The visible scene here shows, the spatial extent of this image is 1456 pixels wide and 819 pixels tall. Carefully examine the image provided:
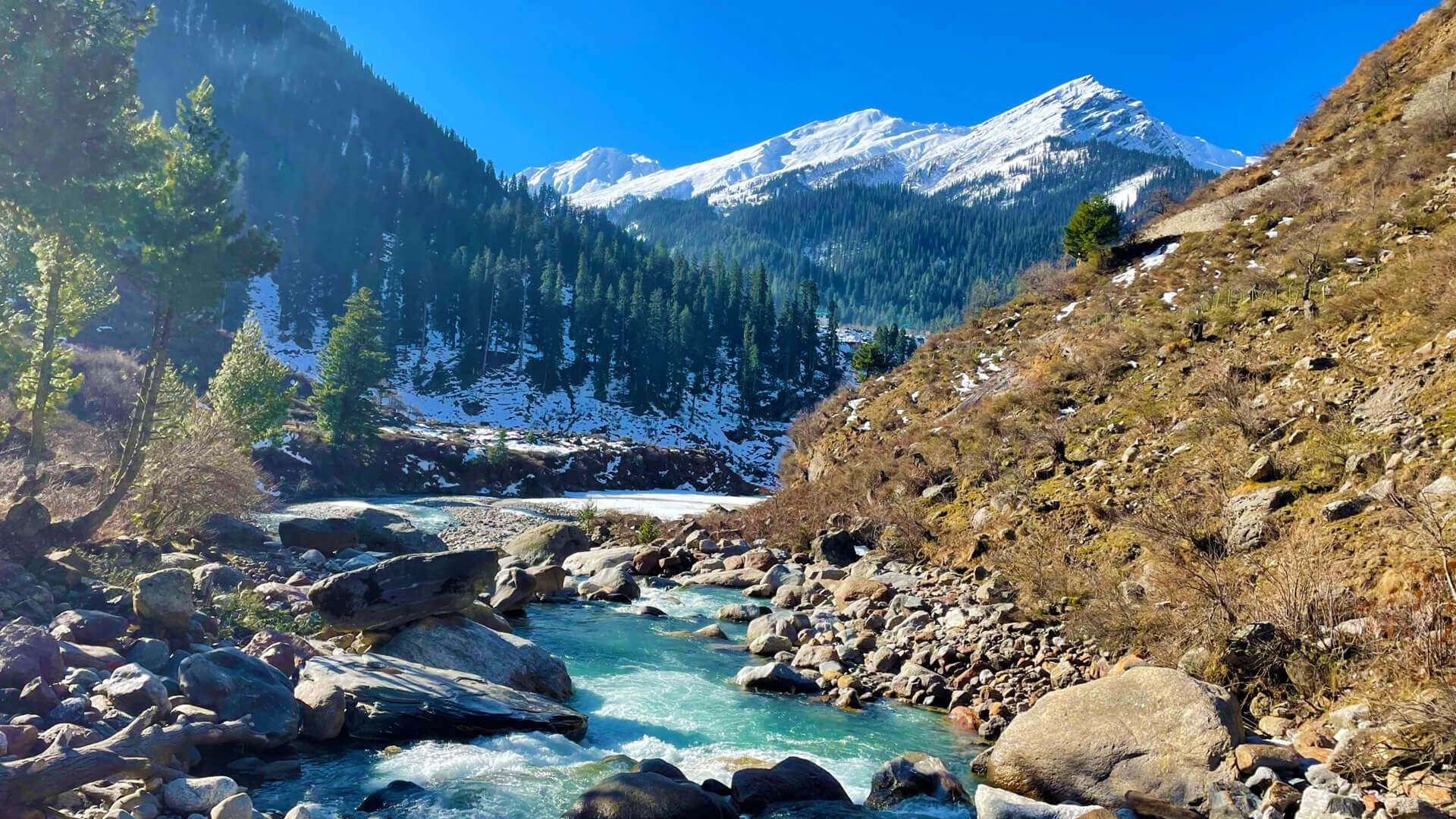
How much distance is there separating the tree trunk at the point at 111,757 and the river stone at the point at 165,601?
261cm

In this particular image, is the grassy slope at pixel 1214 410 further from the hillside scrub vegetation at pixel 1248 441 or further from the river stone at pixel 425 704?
the river stone at pixel 425 704

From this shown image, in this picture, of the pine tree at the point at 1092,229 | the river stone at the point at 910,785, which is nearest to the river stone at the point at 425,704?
the river stone at the point at 910,785

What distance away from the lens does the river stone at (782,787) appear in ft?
22.3

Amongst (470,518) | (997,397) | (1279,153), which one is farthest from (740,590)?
(1279,153)

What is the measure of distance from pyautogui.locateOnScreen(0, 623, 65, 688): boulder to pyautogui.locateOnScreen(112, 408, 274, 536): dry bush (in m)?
7.21

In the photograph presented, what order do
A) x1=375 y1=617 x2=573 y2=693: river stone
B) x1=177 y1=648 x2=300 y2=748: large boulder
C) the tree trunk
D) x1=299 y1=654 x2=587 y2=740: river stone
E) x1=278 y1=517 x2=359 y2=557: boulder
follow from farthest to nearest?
x1=278 y1=517 x2=359 y2=557: boulder < x1=375 y1=617 x2=573 y2=693: river stone < x1=299 y1=654 x2=587 y2=740: river stone < x1=177 y1=648 x2=300 y2=748: large boulder < the tree trunk

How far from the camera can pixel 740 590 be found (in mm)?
18562

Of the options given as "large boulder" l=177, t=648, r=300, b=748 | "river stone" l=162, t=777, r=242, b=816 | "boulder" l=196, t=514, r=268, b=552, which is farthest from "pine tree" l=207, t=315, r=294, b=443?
"river stone" l=162, t=777, r=242, b=816

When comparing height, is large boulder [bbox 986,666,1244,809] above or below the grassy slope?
below

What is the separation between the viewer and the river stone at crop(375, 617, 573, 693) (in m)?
10.1

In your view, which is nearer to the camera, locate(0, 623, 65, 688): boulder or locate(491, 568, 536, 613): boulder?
locate(0, 623, 65, 688): boulder

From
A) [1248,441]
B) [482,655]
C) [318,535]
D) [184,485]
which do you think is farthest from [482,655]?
[318,535]

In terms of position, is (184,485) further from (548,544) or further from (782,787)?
(782,787)

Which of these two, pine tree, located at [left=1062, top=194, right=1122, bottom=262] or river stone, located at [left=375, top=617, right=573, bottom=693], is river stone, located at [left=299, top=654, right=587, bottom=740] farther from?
pine tree, located at [left=1062, top=194, right=1122, bottom=262]
